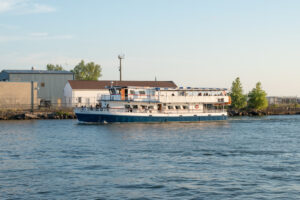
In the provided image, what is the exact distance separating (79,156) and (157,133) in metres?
20.8

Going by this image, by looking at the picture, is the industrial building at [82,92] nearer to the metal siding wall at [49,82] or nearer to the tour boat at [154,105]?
the metal siding wall at [49,82]

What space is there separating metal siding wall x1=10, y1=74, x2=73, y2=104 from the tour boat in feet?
124

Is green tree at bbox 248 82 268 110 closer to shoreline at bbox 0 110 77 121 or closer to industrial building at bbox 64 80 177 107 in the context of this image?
industrial building at bbox 64 80 177 107

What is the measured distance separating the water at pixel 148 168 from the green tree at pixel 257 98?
235 feet

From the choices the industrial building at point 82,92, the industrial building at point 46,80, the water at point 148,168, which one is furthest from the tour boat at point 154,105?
the industrial building at point 46,80

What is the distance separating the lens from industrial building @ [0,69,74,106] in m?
106

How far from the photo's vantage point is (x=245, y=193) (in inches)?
859

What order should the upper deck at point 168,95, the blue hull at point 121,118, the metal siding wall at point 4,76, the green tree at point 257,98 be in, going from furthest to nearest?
the green tree at point 257,98 → the metal siding wall at point 4,76 → the upper deck at point 168,95 → the blue hull at point 121,118

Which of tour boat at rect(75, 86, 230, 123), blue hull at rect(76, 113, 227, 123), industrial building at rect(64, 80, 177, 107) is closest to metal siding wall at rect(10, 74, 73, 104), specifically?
industrial building at rect(64, 80, 177, 107)

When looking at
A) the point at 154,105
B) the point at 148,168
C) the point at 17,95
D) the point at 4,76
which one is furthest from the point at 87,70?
the point at 148,168

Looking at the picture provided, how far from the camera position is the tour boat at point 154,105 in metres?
65.6

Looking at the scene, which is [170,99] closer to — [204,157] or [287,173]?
[204,157]

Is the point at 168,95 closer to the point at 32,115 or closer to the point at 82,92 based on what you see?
the point at 32,115

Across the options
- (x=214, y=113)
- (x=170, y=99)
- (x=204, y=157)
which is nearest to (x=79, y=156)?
(x=204, y=157)
